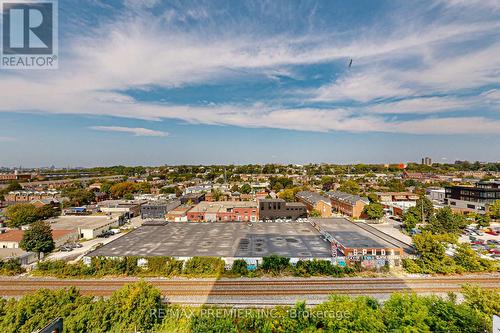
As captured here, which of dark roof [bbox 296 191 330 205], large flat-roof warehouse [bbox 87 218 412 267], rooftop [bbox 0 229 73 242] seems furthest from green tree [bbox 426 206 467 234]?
rooftop [bbox 0 229 73 242]

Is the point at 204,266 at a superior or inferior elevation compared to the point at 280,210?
inferior

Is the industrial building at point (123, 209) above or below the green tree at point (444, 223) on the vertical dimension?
below

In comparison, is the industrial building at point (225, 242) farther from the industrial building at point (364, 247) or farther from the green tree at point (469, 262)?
→ the green tree at point (469, 262)

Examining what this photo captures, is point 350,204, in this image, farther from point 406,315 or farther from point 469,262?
point 406,315

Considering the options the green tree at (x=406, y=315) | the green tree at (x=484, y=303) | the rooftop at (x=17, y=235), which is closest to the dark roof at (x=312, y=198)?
the green tree at (x=484, y=303)

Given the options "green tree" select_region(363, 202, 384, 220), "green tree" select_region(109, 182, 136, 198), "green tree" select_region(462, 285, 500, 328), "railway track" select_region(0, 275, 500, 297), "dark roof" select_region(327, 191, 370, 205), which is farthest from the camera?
"green tree" select_region(109, 182, 136, 198)

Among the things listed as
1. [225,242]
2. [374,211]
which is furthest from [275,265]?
[374,211]

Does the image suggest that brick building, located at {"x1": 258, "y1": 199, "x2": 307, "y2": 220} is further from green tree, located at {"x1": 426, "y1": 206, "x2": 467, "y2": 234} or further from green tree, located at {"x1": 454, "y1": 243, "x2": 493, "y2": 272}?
green tree, located at {"x1": 454, "y1": 243, "x2": 493, "y2": 272}
